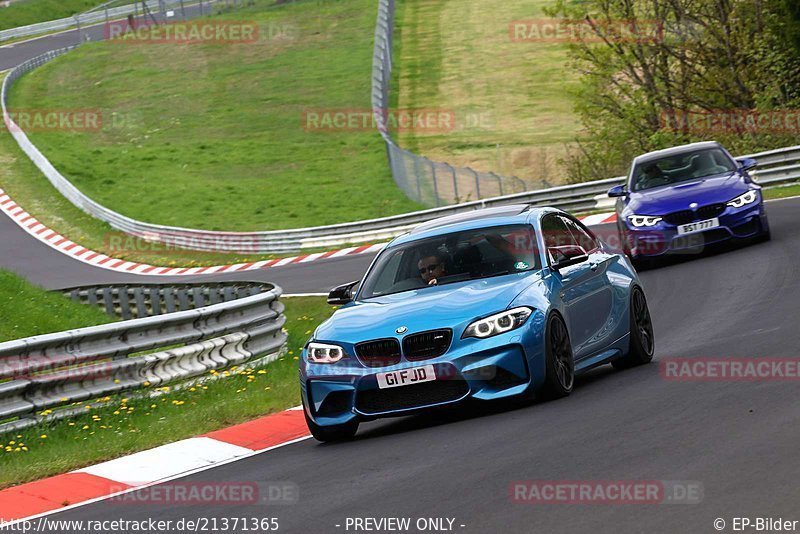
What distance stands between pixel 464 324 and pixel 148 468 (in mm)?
2458

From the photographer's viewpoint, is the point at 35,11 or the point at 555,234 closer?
the point at 555,234

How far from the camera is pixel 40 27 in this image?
273ft

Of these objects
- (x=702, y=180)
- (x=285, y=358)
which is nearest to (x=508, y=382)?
(x=285, y=358)

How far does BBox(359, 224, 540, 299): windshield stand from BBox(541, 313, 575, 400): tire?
2.21 ft

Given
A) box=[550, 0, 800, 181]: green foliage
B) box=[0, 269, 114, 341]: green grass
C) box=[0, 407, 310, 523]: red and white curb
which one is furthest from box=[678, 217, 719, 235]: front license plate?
box=[550, 0, 800, 181]: green foliage

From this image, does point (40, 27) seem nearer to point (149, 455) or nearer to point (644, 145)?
point (644, 145)

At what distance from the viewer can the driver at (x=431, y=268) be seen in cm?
1069

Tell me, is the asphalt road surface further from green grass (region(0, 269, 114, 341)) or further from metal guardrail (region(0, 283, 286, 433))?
green grass (region(0, 269, 114, 341))

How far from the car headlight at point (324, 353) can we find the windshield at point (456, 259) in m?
0.92

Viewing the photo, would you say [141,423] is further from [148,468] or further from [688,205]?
[688,205]

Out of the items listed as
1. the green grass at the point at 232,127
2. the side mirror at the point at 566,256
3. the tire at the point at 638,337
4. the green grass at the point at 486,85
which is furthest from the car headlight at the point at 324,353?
the green grass at the point at 486,85

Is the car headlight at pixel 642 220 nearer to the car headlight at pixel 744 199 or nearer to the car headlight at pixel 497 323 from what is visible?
the car headlight at pixel 744 199

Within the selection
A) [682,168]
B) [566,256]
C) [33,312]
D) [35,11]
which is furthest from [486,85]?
[566,256]

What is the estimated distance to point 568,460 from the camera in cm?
784
